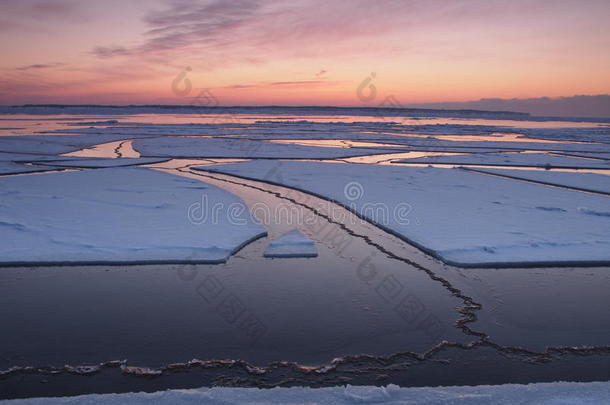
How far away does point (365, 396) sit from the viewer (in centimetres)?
261

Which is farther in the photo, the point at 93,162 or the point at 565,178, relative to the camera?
the point at 93,162

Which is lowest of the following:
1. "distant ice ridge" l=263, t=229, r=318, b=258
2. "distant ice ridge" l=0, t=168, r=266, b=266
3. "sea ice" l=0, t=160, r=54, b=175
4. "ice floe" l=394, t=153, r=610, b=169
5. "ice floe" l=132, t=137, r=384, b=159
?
"distant ice ridge" l=263, t=229, r=318, b=258

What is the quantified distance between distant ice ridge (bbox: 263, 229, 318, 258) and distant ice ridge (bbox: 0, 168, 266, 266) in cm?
42

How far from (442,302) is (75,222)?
514 centimetres

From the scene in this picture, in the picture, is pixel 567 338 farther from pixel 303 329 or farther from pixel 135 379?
pixel 135 379

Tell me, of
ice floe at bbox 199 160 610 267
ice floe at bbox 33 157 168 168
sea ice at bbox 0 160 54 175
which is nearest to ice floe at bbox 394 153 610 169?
ice floe at bbox 199 160 610 267

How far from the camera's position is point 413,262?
5.20 metres

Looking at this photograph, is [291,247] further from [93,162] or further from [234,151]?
[234,151]

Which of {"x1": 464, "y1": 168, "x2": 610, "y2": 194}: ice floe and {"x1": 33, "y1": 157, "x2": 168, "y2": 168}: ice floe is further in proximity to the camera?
{"x1": 33, "y1": 157, "x2": 168, "y2": 168}: ice floe

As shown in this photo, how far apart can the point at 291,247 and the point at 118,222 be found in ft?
8.95

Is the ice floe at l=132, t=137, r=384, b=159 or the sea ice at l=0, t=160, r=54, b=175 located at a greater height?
the ice floe at l=132, t=137, r=384, b=159

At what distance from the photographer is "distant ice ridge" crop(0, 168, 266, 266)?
512 centimetres

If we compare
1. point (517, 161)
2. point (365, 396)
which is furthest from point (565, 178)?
point (365, 396)

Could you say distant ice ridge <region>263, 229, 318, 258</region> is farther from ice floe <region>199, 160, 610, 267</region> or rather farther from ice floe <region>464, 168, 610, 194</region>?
ice floe <region>464, 168, 610, 194</region>
